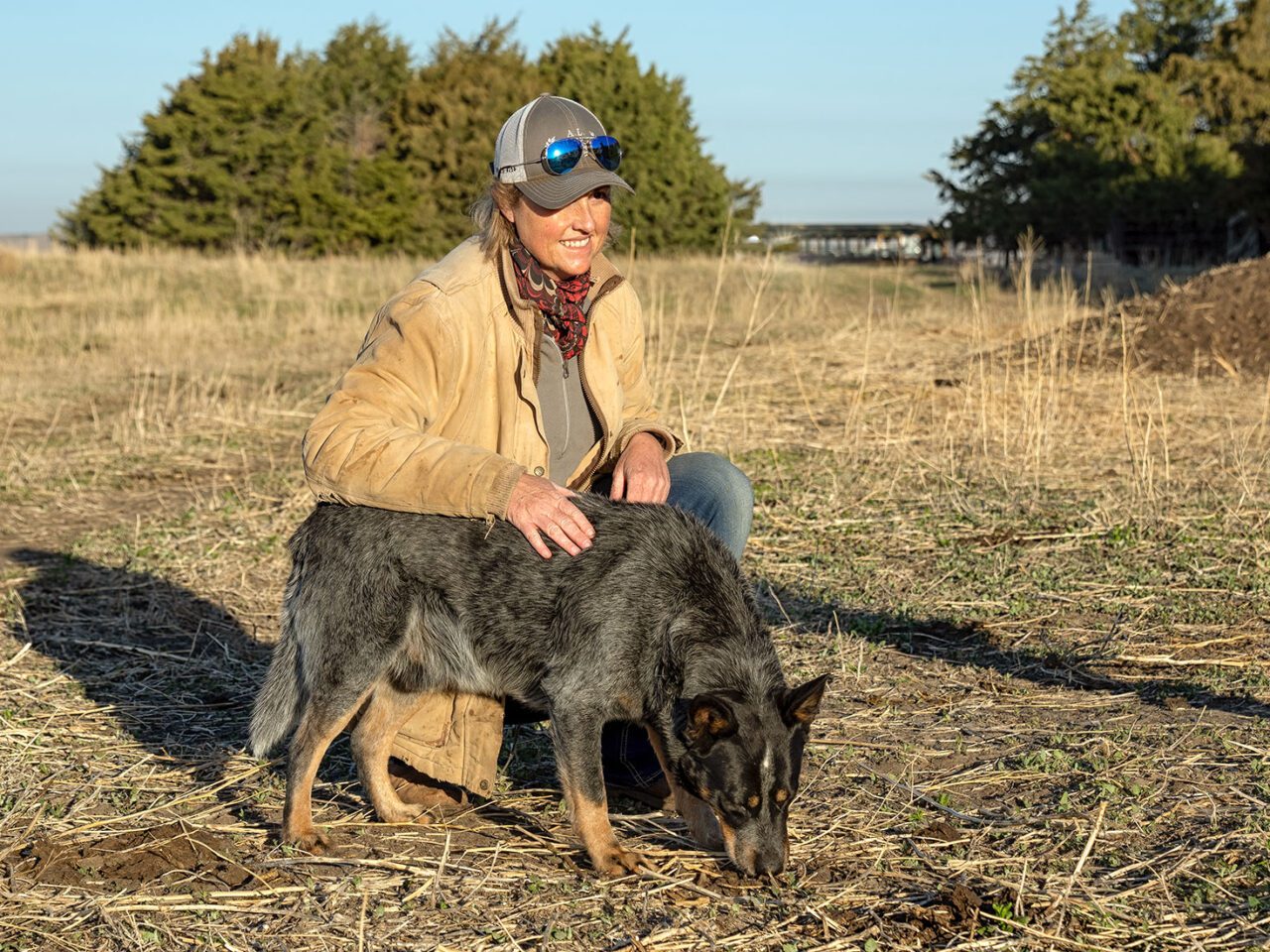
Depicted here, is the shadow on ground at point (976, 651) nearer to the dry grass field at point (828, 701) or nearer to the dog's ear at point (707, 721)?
the dry grass field at point (828, 701)

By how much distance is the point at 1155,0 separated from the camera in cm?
4419

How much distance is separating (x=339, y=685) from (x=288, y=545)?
647 mm

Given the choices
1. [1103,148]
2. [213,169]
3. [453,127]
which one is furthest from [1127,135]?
[213,169]

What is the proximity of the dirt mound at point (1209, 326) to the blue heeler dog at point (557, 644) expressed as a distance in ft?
34.5

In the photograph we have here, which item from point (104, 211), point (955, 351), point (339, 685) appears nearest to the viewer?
point (339, 685)

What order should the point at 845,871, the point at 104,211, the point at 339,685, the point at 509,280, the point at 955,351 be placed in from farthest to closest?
the point at 104,211 → the point at 955,351 → the point at 509,280 → the point at 339,685 → the point at 845,871

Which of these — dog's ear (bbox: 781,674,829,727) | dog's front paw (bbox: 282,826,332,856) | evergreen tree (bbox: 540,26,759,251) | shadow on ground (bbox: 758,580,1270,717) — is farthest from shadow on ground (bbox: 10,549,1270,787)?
evergreen tree (bbox: 540,26,759,251)

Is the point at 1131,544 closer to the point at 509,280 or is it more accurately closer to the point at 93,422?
the point at 509,280

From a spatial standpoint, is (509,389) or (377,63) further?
(377,63)

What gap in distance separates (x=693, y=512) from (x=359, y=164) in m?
34.4

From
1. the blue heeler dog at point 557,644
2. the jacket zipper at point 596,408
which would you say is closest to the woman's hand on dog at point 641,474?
the jacket zipper at point 596,408

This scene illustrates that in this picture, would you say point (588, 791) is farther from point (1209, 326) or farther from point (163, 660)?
point (1209, 326)

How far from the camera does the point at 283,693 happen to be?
4.40 metres

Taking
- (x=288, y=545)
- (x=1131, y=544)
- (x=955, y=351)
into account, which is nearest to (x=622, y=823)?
(x=288, y=545)
